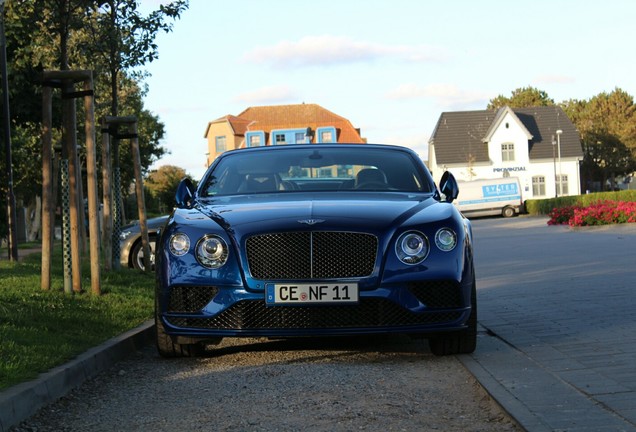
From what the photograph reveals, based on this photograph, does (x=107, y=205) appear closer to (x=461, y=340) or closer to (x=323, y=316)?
(x=323, y=316)

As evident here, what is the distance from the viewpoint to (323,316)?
6688mm

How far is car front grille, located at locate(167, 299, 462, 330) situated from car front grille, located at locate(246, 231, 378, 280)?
209mm

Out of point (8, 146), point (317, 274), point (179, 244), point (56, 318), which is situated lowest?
point (56, 318)

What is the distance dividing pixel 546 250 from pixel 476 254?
151cm

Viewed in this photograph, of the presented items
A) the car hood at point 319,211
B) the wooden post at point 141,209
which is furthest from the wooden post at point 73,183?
the car hood at point 319,211

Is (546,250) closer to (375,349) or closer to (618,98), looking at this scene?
(375,349)

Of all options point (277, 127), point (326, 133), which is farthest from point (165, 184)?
point (326, 133)

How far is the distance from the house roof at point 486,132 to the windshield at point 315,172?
68175 millimetres

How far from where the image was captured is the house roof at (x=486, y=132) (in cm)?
7756

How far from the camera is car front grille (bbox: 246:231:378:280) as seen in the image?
6699 mm

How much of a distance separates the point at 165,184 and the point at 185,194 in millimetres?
98796

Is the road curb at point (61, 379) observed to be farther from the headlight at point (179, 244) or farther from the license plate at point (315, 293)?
the license plate at point (315, 293)

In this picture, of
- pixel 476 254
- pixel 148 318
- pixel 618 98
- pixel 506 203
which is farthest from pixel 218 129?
pixel 148 318

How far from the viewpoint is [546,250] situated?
19.6 m
